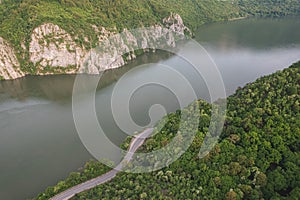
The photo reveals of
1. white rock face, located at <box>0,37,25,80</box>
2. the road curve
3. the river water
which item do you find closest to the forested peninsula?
white rock face, located at <box>0,37,25,80</box>

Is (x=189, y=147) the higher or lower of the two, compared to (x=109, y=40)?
Result: lower

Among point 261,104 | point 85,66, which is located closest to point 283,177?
point 261,104

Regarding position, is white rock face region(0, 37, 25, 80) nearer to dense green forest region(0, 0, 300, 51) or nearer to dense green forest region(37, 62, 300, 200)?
dense green forest region(0, 0, 300, 51)

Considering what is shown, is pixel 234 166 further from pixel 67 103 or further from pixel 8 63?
pixel 8 63

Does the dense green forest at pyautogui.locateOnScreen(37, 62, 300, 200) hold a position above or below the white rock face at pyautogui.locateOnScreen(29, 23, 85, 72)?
below

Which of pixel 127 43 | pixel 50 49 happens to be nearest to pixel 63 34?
pixel 50 49

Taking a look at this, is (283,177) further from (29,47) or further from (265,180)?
(29,47)

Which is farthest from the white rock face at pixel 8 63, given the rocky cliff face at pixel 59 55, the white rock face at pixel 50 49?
the white rock face at pixel 50 49
